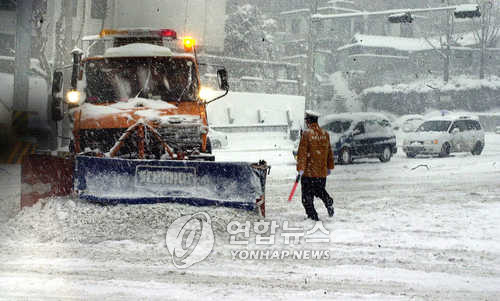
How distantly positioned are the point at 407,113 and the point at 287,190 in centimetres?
4045

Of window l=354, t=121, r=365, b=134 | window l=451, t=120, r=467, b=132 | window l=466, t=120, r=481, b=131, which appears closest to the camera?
window l=354, t=121, r=365, b=134

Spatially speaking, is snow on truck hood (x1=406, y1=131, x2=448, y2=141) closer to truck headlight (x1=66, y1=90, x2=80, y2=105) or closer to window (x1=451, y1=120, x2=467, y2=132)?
window (x1=451, y1=120, x2=467, y2=132)

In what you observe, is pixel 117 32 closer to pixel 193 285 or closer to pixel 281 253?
pixel 281 253

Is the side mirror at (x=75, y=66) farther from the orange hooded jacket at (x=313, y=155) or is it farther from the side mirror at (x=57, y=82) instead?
the orange hooded jacket at (x=313, y=155)

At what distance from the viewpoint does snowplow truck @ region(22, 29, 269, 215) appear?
29.6 ft

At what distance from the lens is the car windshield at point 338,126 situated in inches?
866

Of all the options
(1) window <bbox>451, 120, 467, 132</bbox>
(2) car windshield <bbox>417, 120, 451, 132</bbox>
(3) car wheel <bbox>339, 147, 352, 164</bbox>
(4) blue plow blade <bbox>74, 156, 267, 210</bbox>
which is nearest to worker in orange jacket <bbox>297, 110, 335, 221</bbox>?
(4) blue plow blade <bbox>74, 156, 267, 210</bbox>

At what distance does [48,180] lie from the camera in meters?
9.41

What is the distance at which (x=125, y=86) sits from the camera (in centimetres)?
1062

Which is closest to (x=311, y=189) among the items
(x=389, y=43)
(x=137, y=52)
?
(x=137, y=52)

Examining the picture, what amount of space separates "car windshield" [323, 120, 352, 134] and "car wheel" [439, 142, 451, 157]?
16.3ft

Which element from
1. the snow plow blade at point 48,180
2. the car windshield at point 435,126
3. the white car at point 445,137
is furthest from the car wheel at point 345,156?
the snow plow blade at point 48,180

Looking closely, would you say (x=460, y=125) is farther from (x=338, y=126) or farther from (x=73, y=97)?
(x=73, y=97)
